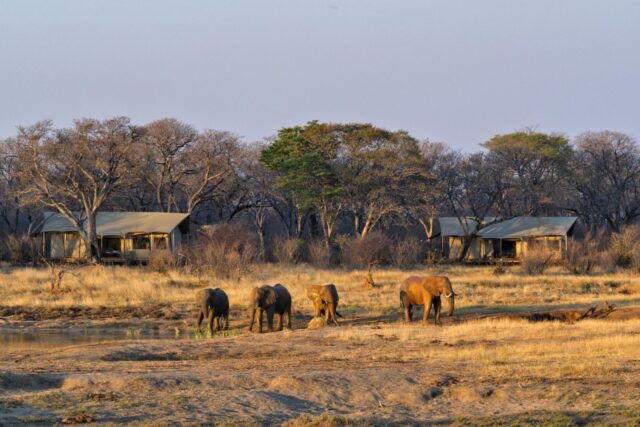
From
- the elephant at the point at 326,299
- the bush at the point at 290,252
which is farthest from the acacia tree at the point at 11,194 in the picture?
the elephant at the point at 326,299

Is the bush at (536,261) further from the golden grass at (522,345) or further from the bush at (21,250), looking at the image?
the bush at (21,250)

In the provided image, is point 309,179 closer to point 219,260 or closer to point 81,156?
point 81,156

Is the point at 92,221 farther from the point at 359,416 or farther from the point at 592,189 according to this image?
the point at 359,416

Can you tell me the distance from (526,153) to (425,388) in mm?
50119

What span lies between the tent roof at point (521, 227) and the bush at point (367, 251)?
44.0 ft

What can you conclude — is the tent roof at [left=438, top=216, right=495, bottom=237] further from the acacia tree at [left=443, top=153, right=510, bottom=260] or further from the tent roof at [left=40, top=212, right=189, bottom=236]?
the tent roof at [left=40, top=212, right=189, bottom=236]

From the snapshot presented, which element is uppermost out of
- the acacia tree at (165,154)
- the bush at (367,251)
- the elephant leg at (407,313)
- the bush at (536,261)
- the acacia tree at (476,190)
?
the acacia tree at (165,154)

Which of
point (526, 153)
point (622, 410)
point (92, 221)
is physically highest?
point (526, 153)

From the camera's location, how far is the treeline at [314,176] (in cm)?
5269

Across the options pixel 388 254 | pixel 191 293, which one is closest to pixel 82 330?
pixel 191 293

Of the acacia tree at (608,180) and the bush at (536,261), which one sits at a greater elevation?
the acacia tree at (608,180)

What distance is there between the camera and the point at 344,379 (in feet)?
45.3

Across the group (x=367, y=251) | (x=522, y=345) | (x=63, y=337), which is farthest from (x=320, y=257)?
(x=522, y=345)

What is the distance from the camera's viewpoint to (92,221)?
52094mm
